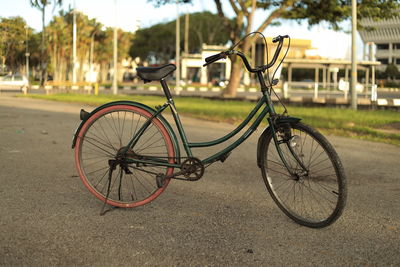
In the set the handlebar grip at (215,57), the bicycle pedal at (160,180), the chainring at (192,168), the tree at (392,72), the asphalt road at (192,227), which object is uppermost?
the tree at (392,72)

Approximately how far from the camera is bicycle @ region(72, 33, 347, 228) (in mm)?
4004

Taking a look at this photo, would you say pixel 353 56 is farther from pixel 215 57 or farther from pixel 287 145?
pixel 215 57

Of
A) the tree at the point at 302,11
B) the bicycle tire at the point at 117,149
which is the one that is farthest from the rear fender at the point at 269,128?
the tree at the point at 302,11

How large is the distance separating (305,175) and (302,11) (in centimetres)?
2248

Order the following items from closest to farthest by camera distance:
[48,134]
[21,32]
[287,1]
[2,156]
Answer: [2,156] → [48,134] → [21,32] → [287,1]

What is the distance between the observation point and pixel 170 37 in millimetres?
92562

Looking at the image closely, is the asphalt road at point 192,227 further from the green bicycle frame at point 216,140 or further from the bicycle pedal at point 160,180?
the green bicycle frame at point 216,140

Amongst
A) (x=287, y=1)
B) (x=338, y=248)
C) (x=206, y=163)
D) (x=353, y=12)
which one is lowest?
(x=338, y=248)

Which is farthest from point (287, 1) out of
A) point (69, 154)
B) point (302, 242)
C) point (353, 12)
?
point (302, 242)

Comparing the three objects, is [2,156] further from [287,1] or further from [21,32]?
[287,1]

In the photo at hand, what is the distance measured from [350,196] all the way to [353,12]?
13172mm

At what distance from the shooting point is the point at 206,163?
4.32m

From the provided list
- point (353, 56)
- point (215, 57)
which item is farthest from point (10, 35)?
point (353, 56)

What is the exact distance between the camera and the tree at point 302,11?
24859 mm
